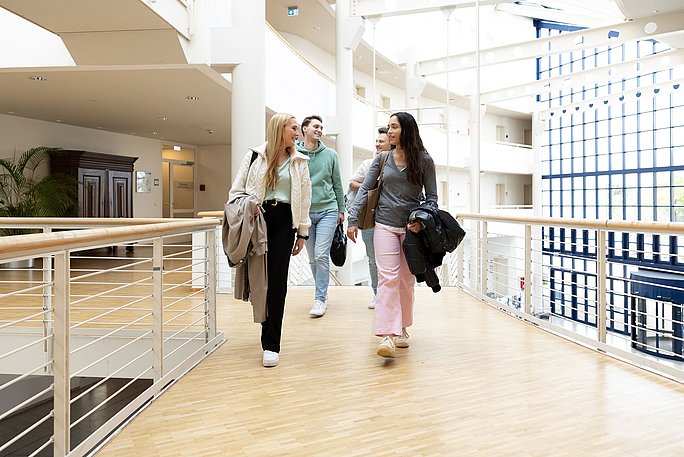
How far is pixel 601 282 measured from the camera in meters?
4.18

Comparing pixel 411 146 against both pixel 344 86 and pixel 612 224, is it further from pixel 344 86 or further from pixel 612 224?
pixel 344 86

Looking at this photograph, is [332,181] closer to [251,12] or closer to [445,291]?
[445,291]

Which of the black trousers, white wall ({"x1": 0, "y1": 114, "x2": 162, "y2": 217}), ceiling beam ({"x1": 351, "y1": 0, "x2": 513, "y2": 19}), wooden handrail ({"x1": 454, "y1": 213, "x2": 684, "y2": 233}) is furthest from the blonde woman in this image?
white wall ({"x1": 0, "y1": 114, "x2": 162, "y2": 217})

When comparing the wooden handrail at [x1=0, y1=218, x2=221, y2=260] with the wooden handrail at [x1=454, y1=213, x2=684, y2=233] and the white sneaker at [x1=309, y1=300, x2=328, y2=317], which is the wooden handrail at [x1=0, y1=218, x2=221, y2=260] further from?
the wooden handrail at [x1=454, y1=213, x2=684, y2=233]

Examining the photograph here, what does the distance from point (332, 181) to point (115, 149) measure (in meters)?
11.9

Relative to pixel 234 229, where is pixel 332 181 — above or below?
above

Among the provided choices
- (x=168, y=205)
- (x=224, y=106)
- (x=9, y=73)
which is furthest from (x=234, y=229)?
(x=168, y=205)

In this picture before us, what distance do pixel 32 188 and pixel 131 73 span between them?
15.2 feet

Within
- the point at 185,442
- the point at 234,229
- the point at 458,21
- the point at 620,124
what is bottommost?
the point at 185,442

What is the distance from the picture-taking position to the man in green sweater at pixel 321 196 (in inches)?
206

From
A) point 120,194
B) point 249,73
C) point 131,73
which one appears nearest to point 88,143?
point 120,194

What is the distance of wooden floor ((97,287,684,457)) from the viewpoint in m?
2.59

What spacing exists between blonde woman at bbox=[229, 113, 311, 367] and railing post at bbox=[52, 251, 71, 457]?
1.63m

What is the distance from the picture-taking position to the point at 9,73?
27.1 ft
